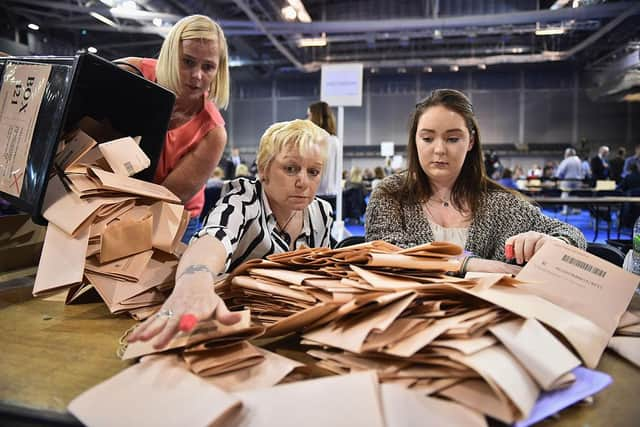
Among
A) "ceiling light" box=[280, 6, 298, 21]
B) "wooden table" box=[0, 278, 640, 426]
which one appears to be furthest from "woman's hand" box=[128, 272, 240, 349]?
"ceiling light" box=[280, 6, 298, 21]

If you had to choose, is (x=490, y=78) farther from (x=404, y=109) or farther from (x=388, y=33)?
(x=388, y=33)

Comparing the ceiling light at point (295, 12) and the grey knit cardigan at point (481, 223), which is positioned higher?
the ceiling light at point (295, 12)

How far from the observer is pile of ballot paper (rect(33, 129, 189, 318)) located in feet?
2.81

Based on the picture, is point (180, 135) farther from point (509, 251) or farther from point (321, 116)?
point (321, 116)

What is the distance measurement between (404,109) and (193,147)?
15.1m

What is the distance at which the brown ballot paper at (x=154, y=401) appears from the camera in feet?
1.64

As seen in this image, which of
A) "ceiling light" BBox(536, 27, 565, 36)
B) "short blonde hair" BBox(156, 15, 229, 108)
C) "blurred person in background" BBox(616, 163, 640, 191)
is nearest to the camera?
"short blonde hair" BBox(156, 15, 229, 108)

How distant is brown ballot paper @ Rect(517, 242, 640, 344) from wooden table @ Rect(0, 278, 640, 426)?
7cm

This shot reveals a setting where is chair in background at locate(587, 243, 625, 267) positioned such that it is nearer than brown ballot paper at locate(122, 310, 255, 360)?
No

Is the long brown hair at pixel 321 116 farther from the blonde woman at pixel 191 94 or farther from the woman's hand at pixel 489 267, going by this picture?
the woman's hand at pixel 489 267

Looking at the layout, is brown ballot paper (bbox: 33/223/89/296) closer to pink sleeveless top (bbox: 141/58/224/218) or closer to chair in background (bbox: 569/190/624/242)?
pink sleeveless top (bbox: 141/58/224/218)

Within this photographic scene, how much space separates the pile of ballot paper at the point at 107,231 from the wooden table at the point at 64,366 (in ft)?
0.23

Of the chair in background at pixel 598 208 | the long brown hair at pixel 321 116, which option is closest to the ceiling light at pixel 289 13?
the chair in background at pixel 598 208

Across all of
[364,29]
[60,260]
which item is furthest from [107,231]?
[364,29]
